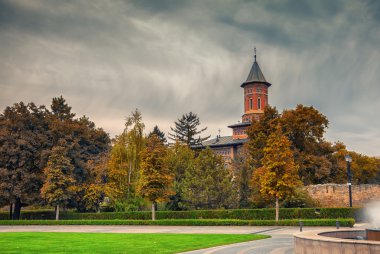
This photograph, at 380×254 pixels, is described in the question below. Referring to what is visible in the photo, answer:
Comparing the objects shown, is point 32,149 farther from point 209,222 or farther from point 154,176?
point 209,222

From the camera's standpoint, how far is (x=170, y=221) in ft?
112

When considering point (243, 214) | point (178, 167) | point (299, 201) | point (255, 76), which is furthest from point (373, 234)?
point (255, 76)

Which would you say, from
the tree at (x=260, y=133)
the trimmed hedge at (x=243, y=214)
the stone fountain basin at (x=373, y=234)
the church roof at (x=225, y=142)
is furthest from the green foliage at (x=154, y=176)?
the church roof at (x=225, y=142)

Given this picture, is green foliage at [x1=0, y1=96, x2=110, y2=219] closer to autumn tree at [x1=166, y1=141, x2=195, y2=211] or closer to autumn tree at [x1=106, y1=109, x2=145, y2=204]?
autumn tree at [x1=106, y1=109, x2=145, y2=204]

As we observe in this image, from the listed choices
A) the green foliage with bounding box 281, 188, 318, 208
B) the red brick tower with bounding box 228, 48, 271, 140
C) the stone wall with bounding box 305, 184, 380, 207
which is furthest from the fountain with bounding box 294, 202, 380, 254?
the red brick tower with bounding box 228, 48, 271, 140

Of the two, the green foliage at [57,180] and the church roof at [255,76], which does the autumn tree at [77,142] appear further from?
the church roof at [255,76]

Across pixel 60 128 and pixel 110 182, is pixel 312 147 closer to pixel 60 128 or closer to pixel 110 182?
pixel 110 182

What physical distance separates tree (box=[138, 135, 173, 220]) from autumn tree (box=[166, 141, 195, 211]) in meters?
3.39

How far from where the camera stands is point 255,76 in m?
93.9

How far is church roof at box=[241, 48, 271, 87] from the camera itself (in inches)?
3666

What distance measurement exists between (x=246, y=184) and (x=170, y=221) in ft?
35.1

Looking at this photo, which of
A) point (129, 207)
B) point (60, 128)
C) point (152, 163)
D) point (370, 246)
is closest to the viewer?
point (370, 246)

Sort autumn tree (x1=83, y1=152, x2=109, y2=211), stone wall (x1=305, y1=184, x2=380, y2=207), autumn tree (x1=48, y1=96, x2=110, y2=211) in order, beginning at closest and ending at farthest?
stone wall (x1=305, y1=184, x2=380, y2=207) → autumn tree (x1=83, y1=152, x2=109, y2=211) → autumn tree (x1=48, y1=96, x2=110, y2=211)

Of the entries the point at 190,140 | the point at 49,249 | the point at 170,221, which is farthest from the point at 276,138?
the point at 190,140
